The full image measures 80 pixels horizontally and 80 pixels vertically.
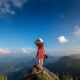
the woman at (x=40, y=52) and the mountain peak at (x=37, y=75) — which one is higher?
the woman at (x=40, y=52)

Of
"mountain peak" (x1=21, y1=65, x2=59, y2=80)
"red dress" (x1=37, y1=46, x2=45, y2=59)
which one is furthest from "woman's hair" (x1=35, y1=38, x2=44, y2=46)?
"mountain peak" (x1=21, y1=65, x2=59, y2=80)

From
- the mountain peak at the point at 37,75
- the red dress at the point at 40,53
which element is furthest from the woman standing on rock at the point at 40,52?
the mountain peak at the point at 37,75

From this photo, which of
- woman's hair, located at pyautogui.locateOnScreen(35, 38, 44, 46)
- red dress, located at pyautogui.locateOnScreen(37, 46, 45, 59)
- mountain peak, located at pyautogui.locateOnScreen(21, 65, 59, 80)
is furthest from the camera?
red dress, located at pyautogui.locateOnScreen(37, 46, 45, 59)

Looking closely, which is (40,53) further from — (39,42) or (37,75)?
(37,75)

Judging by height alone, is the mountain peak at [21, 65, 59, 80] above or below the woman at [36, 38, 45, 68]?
below

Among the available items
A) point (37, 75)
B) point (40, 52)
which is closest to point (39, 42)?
point (40, 52)

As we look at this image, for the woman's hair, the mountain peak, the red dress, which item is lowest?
the mountain peak

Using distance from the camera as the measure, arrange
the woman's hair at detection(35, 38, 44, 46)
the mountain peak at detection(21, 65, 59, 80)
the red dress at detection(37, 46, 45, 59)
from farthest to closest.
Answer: the red dress at detection(37, 46, 45, 59) < the woman's hair at detection(35, 38, 44, 46) < the mountain peak at detection(21, 65, 59, 80)

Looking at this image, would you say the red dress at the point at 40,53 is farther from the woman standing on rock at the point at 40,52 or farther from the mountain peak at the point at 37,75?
the mountain peak at the point at 37,75

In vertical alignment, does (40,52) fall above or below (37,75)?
above

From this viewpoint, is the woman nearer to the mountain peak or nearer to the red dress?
the red dress

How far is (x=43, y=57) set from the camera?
2081cm

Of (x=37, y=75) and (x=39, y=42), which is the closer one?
(x=37, y=75)

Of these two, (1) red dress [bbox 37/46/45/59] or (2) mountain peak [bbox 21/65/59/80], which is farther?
(1) red dress [bbox 37/46/45/59]
